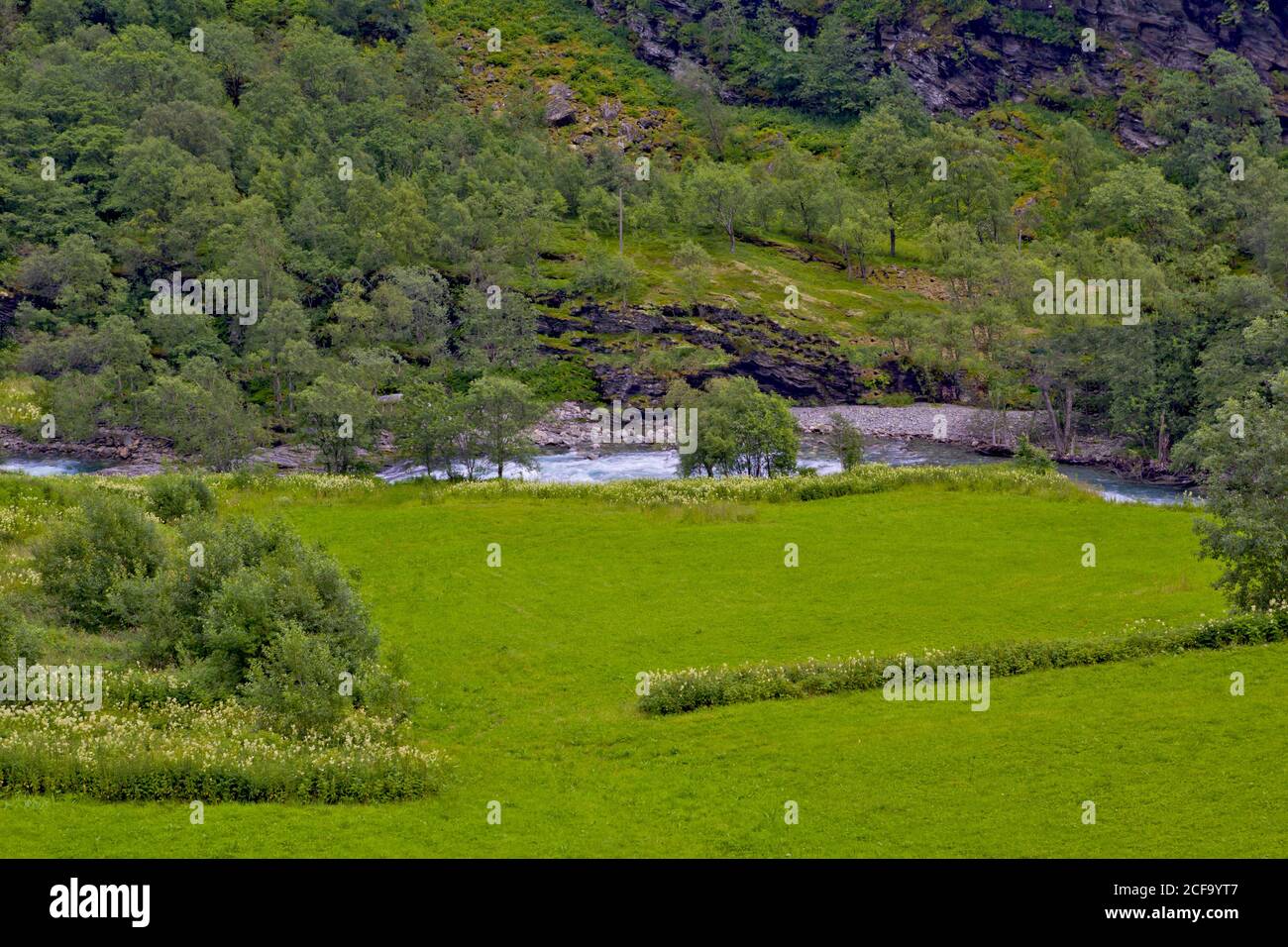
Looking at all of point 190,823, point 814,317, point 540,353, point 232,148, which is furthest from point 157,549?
point 232,148

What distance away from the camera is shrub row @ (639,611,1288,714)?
3916 centimetres

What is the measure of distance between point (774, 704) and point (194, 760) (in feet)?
55.5

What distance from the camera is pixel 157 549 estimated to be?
47.1m

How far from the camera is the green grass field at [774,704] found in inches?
1094

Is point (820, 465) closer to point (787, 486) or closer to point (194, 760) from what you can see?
point (787, 486)

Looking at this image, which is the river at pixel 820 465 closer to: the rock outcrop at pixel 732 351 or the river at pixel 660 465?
the river at pixel 660 465

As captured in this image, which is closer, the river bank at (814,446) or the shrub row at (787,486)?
the shrub row at (787,486)

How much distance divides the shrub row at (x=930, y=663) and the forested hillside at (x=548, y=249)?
155 ft

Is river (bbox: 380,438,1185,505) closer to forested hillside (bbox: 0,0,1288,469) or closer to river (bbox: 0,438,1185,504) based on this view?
river (bbox: 0,438,1185,504)

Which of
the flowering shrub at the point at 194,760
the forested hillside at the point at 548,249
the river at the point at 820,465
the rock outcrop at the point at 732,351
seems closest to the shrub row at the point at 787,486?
the river at the point at 820,465

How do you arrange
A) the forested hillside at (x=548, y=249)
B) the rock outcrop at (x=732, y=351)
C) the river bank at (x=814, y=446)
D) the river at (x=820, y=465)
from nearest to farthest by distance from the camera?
the river at (x=820, y=465) < the river bank at (x=814, y=446) < the forested hillside at (x=548, y=249) < the rock outcrop at (x=732, y=351)

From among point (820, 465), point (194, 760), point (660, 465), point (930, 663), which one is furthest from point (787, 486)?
point (194, 760)

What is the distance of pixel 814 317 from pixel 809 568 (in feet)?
249

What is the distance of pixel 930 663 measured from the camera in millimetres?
40562
